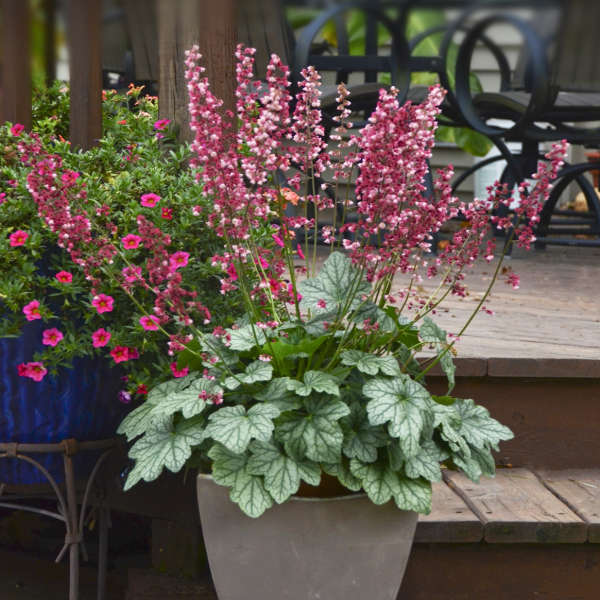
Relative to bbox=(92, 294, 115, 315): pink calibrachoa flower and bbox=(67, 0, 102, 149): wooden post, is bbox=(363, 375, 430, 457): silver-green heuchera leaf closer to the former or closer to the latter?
bbox=(92, 294, 115, 315): pink calibrachoa flower

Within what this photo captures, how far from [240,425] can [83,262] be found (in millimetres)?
381

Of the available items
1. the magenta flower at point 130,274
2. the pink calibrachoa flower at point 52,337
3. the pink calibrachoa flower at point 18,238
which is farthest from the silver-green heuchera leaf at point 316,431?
the pink calibrachoa flower at point 18,238

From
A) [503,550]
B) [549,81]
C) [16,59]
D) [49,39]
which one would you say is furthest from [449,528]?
[549,81]

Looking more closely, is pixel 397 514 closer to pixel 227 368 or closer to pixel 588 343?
pixel 227 368

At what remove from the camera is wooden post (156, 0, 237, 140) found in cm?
206

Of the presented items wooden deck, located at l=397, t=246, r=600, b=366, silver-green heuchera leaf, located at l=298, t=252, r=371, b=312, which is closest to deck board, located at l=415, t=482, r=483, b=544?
wooden deck, located at l=397, t=246, r=600, b=366

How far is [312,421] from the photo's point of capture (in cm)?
154

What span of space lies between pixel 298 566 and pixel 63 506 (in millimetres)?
546

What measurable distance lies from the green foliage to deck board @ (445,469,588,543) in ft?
0.91

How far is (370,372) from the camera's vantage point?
5.11ft

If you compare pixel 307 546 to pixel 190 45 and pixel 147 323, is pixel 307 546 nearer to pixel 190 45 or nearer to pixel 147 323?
pixel 147 323

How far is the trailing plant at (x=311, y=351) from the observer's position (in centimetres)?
152

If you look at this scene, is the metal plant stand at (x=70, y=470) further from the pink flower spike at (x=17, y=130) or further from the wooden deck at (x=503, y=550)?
the pink flower spike at (x=17, y=130)

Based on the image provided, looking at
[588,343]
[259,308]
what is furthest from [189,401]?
[588,343]
